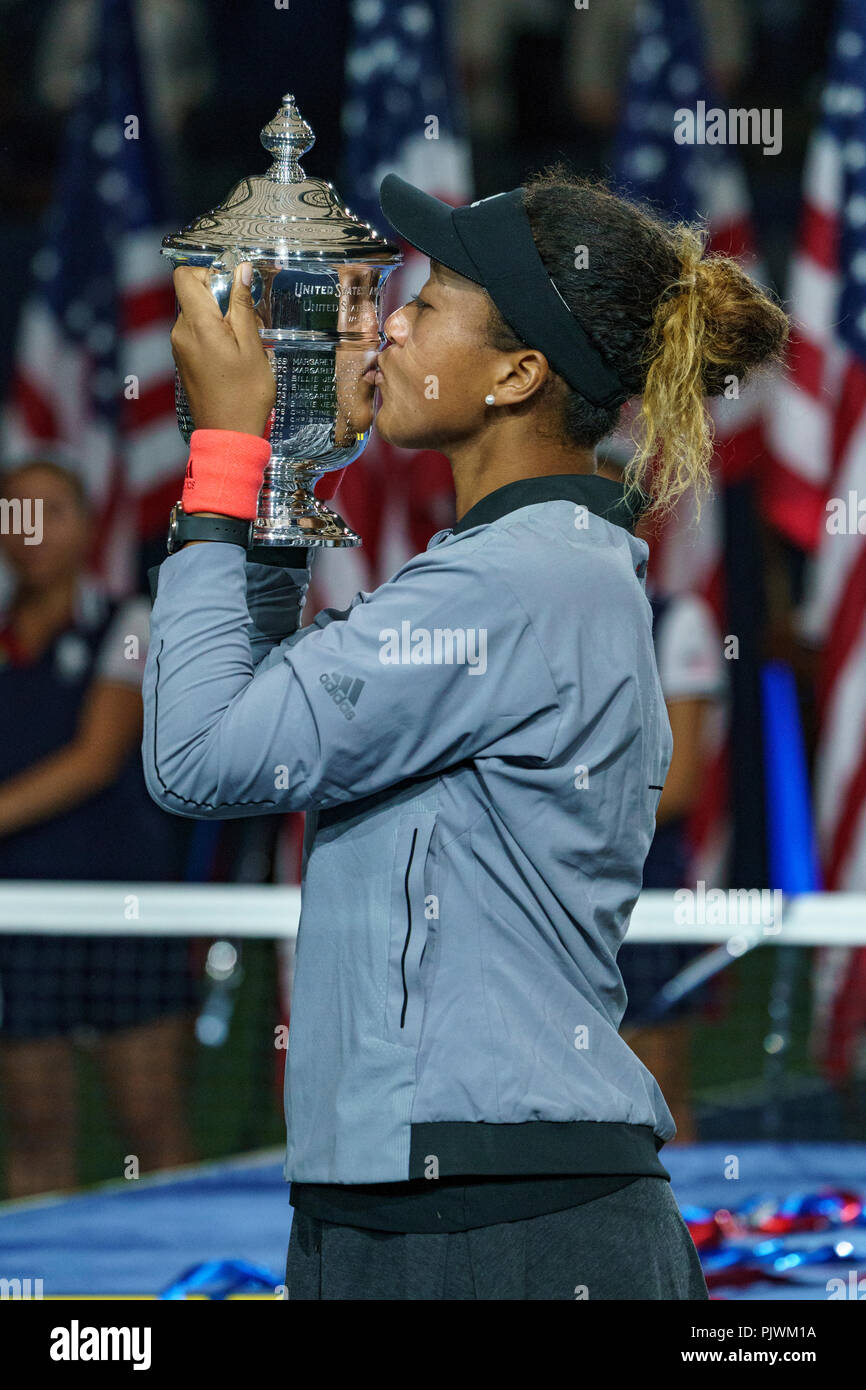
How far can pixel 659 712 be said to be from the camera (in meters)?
1.76

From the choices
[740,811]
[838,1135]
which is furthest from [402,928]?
[740,811]

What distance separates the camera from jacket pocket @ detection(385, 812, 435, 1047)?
61.8 inches

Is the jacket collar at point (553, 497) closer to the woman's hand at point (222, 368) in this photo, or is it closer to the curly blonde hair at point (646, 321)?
the curly blonde hair at point (646, 321)

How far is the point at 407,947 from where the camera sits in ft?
5.17

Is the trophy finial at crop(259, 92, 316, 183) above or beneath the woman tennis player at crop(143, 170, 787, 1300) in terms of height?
above

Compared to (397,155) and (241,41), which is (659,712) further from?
(241,41)

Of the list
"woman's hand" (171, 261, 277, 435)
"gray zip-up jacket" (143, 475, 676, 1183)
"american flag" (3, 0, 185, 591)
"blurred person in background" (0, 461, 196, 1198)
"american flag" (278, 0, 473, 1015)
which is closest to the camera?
"gray zip-up jacket" (143, 475, 676, 1183)

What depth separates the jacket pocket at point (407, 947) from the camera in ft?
5.15

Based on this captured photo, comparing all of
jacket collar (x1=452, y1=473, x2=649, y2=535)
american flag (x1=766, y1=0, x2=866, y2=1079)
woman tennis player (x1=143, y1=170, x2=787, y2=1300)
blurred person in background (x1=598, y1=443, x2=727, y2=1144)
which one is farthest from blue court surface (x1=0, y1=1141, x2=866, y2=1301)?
jacket collar (x1=452, y1=473, x2=649, y2=535)

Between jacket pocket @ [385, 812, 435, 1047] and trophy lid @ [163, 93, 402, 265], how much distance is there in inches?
28.4

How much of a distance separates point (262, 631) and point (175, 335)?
1.23 feet

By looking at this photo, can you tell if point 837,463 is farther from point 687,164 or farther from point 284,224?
point 284,224

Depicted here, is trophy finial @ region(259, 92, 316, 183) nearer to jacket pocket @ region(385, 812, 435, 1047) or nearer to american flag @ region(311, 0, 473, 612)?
jacket pocket @ region(385, 812, 435, 1047)

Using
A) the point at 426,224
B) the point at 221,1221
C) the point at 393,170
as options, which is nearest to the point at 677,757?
the point at 221,1221
